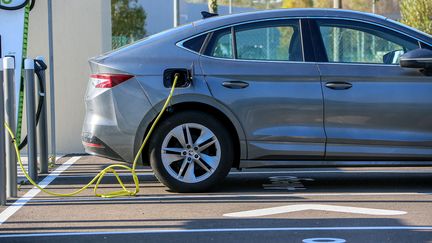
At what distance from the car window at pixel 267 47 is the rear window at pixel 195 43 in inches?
13.7

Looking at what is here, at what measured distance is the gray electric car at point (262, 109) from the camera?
27.3ft

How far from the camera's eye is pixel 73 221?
23.4ft

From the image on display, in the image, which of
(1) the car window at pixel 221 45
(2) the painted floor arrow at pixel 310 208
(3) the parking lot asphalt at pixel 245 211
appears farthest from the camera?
(1) the car window at pixel 221 45

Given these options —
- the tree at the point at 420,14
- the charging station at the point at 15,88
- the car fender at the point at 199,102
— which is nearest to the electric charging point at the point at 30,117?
the charging station at the point at 15,88

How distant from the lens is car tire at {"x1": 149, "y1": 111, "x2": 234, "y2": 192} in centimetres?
830

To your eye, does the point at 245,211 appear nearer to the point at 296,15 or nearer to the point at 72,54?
the point at 296,15

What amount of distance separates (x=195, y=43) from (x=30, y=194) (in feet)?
7.32

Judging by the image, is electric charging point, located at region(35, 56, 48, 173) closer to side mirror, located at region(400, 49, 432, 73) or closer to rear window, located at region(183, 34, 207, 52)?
rear window, located at region(183, 34, 207, 52)

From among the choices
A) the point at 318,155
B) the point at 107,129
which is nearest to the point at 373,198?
the point at 318,155

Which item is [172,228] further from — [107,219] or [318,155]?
[318,155]

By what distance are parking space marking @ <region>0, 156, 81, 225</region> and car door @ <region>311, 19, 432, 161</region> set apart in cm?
295

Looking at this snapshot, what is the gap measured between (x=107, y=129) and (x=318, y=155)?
2.06m

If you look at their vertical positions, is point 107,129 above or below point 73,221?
Result: above

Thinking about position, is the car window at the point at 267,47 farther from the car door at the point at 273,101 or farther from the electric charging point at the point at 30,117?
the electric charging point at the point at 30,117
